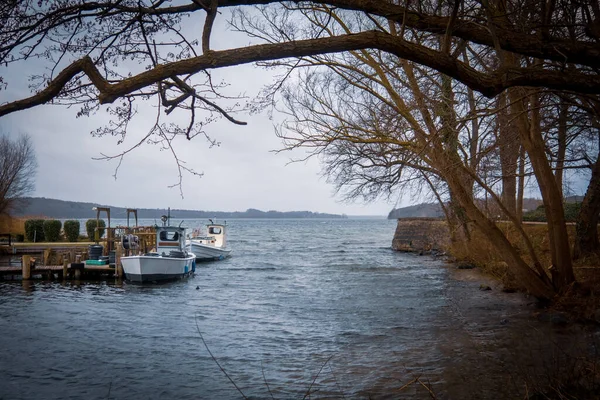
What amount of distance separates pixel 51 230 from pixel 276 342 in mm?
30269

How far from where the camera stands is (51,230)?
36906 millimetres

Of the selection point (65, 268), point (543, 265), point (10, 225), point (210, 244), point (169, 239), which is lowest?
point (65, 268)

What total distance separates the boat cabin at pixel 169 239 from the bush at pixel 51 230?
1285 centimetres

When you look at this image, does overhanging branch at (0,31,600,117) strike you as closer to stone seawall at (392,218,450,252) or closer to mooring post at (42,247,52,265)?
mooring post at (42,247,52,265)

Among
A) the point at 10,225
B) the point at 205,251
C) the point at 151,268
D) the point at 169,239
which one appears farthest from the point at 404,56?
the point at 10,225

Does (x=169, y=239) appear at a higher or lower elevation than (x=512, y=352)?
higher

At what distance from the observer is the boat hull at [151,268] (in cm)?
2398

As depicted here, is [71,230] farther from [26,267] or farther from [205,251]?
[26,267]

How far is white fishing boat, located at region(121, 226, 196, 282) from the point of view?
24.1m

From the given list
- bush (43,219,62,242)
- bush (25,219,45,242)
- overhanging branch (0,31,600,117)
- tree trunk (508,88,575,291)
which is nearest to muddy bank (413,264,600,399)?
tree trunk (508,88,575,291)

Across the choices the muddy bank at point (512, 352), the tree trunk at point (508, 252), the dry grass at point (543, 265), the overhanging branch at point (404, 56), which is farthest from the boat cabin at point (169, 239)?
the overhanging branch at point (404, 56)

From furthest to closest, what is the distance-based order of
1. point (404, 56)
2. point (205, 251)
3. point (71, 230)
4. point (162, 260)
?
point (205, 251)
point (71, 230)
point (162, 260)
point (404, 56)

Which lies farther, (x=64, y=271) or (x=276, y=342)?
(x=64, y=271)

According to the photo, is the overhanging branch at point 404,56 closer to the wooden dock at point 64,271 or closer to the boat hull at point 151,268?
the boat hull at point 151,268
